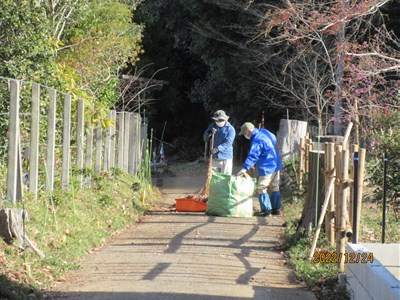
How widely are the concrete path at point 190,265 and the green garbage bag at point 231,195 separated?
0.46 m

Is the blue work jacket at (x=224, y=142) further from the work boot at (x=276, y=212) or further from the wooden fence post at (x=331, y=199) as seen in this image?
the wooden fence post at (x=331, y=199)

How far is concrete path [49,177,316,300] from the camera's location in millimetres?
7625

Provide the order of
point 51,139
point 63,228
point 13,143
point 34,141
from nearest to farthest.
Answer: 1. point 13,143
2. point 63,228
3. point 34,141
4. point 51,139

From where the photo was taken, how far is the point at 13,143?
32.2ft

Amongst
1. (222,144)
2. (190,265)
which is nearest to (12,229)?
(190,265)

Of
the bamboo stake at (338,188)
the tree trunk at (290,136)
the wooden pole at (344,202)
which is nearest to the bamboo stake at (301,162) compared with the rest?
the tree trunk at (290,136)

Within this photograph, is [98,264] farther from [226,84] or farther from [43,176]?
[226,84]

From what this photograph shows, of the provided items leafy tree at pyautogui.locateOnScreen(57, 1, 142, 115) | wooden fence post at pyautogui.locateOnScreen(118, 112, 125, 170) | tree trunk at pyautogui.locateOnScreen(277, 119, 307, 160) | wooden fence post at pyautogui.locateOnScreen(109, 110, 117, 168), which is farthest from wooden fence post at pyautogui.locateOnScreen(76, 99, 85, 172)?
tree trunk at pyautogui.locateOnScreen(277, 119, 307, 160)

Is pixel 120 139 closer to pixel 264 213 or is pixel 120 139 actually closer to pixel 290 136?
pixel 290 136

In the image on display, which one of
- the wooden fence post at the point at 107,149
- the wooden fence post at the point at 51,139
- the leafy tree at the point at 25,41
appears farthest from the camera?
the wooden fence post at the point at 107,149

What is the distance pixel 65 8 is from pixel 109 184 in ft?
21.6

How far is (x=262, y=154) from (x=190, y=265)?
5510mm

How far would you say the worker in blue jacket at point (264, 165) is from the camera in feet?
45.5

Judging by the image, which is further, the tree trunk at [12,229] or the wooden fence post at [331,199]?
the wooden fence post at [331,199]
